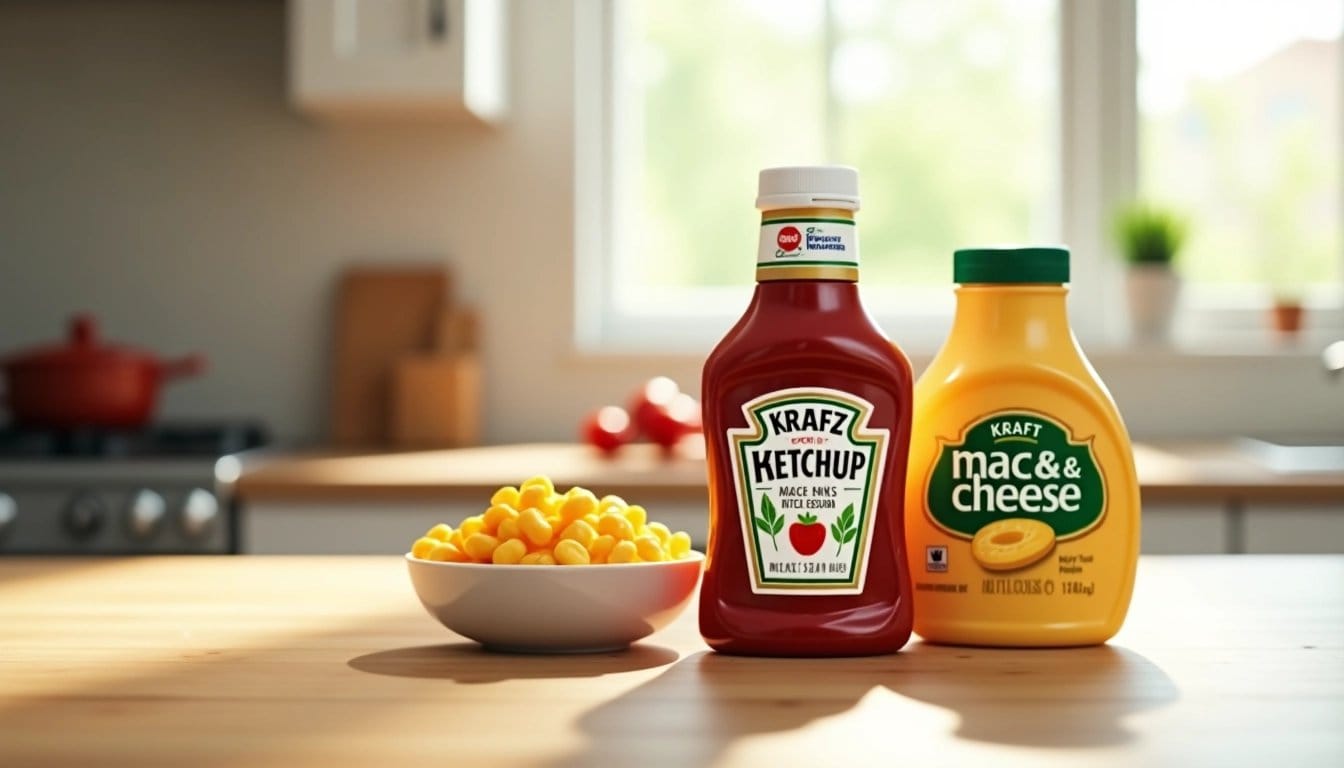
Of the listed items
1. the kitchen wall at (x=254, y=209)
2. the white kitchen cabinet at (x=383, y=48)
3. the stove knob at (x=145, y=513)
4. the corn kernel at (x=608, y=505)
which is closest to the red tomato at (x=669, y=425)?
the kitchen wall at (x=254, y=209)

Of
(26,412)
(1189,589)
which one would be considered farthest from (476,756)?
(26,412)

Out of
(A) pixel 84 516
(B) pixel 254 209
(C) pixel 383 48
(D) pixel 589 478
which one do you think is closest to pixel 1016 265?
(D) pixel 589 478

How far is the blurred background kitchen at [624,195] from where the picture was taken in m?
3.07

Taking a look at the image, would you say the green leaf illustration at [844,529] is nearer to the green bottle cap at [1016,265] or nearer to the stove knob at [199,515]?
the green bottle cap at [1016,265]

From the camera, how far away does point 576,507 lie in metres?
0.94

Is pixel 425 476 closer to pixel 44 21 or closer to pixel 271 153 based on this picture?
pixel 271 153

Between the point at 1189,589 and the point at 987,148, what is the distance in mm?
2102

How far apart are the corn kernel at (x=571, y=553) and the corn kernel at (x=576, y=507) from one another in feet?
0.09

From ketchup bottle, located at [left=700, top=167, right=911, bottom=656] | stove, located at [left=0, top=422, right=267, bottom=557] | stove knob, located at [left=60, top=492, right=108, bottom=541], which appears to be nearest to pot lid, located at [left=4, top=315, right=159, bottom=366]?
stove, located at [left=0, top=422, right=267, bottom=557]

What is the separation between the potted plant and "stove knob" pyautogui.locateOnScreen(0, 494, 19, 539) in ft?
6.24

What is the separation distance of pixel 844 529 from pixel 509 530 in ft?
0.61

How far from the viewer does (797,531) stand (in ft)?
2.96

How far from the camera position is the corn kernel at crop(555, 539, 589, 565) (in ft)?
2.96

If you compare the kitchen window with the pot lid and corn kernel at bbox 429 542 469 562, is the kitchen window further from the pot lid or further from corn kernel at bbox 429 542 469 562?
corn kernel at bbox 429 542 469 562
